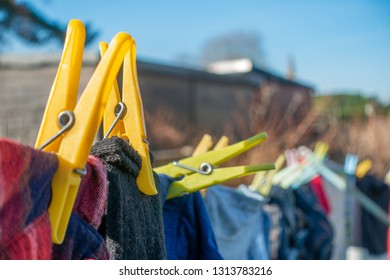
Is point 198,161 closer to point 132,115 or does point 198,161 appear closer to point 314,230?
point 132,115

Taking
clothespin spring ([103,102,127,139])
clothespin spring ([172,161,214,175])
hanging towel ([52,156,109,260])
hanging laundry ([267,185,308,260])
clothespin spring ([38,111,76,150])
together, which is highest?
clothespin spring ([103,102,127,139])

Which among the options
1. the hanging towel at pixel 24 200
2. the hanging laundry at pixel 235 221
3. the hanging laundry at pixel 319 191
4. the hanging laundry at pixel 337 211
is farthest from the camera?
the hanging laundry at pixel 337 211

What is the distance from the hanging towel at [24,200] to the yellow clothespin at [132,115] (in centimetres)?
15

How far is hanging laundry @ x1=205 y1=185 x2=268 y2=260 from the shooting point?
1023 millimetres

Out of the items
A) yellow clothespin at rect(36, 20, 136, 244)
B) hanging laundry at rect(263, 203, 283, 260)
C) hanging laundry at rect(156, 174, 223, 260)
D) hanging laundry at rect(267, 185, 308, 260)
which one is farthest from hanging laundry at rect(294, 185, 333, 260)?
yellow clothespin at rect(36, 20, 136, 244)

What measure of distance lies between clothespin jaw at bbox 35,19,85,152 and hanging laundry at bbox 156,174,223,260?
357 mm

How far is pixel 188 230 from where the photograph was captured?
79 centimetres

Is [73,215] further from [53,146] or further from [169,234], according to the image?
[169,234]

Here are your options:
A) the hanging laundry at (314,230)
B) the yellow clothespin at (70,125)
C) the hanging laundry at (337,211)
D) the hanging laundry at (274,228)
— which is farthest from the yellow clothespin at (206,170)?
the hanging laundry at (337,211)

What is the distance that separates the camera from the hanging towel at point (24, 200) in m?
0.36

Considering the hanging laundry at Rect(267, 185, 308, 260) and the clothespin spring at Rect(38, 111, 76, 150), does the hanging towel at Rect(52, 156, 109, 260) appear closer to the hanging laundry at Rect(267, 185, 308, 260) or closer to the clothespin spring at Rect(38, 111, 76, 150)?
the clothespin spring at Rect(38, 111, 76, 150)

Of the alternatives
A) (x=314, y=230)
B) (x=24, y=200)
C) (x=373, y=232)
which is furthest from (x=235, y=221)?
(x=373, y=232)

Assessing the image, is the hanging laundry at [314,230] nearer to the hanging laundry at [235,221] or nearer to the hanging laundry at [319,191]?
the hanging laundry at [319,191]
